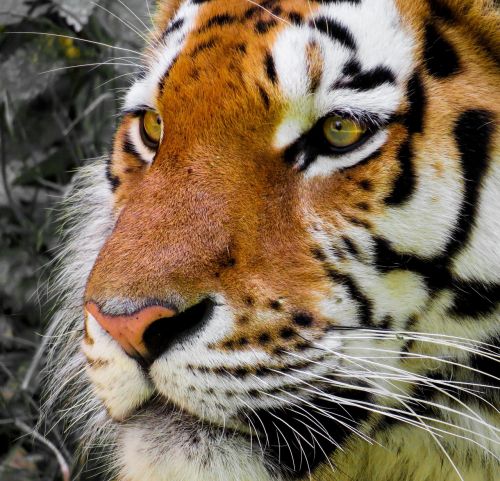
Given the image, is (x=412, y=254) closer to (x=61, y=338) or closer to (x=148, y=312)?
(x=148, y=312)

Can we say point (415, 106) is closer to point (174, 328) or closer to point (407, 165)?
point (407, 165)

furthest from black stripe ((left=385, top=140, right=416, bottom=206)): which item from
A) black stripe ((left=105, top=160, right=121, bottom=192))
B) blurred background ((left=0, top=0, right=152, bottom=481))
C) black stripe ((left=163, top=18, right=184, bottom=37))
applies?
blurred background ((left=0, top=0, right=152, bottom=481))

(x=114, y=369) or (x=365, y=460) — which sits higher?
(x=114, y=369)

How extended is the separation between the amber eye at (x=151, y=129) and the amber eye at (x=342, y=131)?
0.33 metres

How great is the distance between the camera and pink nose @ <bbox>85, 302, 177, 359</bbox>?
49.3 inches

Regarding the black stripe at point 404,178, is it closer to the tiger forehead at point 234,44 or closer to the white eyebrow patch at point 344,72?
the white eyebrow patch at point 344,72

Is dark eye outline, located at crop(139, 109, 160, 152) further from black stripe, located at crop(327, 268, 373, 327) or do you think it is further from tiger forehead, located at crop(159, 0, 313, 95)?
black stripe, located at crop(327, 268, 373, 327)

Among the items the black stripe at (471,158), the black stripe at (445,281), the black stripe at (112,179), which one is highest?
the black stripe at (112,179)

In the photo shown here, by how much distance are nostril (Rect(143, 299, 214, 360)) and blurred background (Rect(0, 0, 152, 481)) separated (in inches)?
64.5

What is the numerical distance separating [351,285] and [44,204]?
6.02 ft

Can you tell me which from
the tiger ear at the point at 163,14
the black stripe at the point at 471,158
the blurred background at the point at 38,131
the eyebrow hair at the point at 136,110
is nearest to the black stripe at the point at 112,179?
the eyebrow hair at the point at 136,110

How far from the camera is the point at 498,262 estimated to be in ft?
4.65

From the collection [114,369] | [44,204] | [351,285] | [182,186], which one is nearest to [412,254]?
[351,285]

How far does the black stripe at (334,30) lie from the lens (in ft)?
4.65
